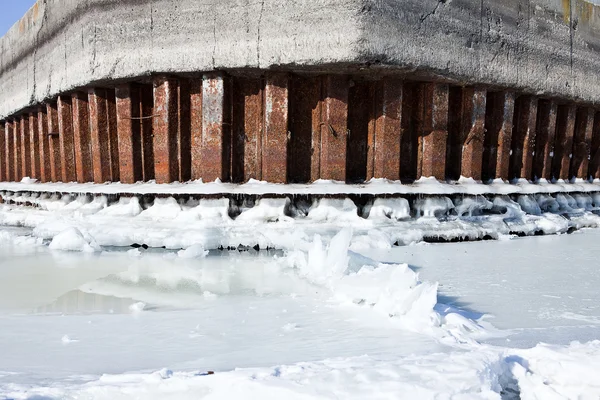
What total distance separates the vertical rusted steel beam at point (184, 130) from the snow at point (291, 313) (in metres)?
→ 0.74

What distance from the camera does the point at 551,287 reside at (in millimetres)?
2490

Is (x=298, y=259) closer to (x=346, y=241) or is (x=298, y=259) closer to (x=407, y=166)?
(x=346, y=241)

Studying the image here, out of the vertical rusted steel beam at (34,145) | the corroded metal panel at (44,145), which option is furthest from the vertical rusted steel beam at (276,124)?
the vertical rusted steel beam at (34,145)

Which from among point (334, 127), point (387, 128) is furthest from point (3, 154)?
point (387, 128)

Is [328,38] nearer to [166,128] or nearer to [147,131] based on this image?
[166,128]

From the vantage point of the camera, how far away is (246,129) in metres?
4.72

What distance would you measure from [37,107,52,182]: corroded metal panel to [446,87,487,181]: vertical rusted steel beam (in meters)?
6.36

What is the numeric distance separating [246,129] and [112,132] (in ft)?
6.39

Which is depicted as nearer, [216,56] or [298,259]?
[298,259]

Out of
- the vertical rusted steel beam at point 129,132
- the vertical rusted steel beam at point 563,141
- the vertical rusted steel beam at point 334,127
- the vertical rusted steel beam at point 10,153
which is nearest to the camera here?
the vertical rusted steel beam at point 334,127

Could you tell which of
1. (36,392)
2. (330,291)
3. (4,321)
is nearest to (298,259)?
(330,291)

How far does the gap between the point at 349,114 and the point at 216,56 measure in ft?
5.11

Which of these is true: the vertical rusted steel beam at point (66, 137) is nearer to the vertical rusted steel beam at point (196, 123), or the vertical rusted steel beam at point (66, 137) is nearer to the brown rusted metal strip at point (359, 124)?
the vertical rusted steel beam at point (196, 123)

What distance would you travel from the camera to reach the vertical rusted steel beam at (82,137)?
5777 millimetres
